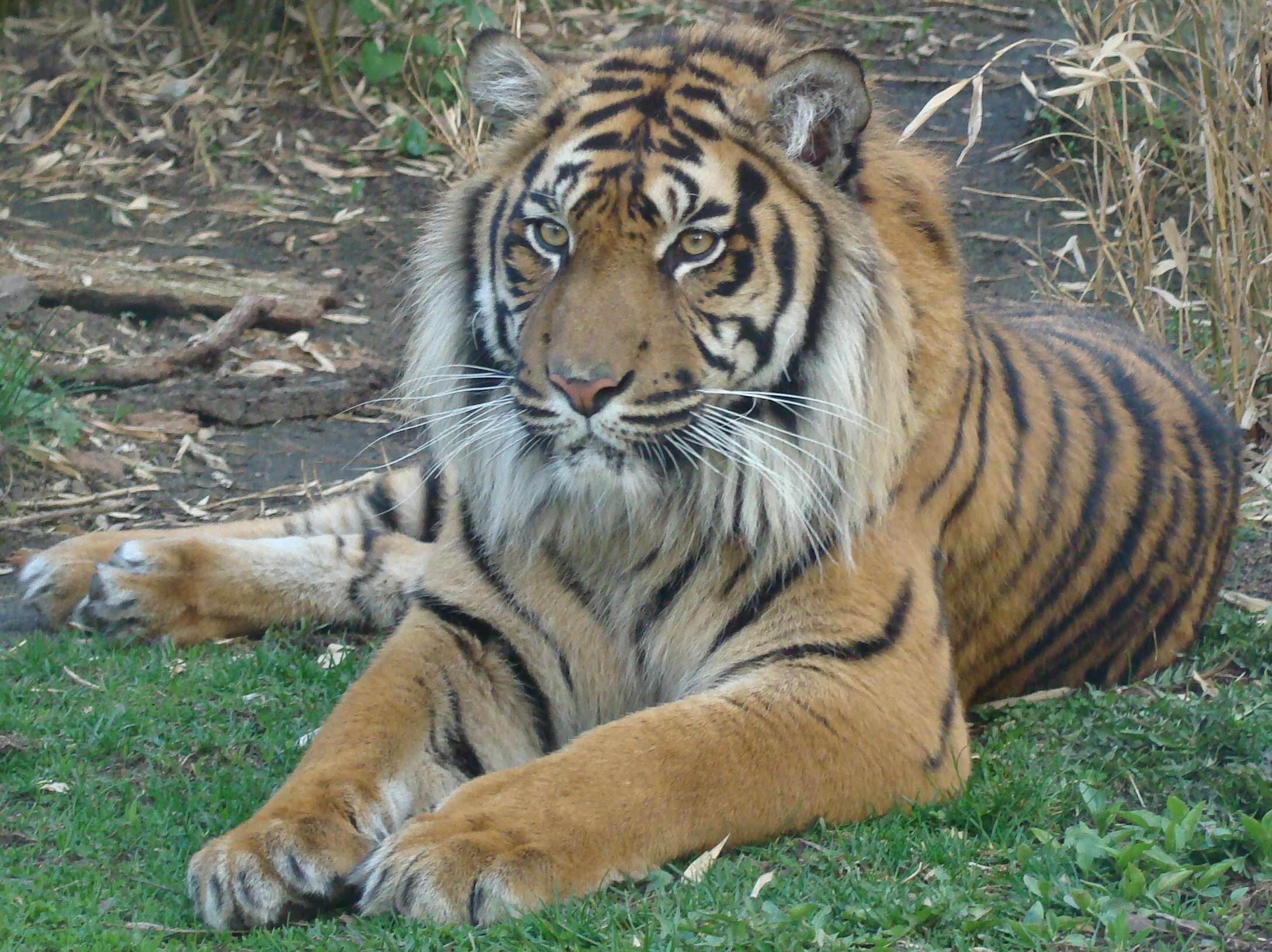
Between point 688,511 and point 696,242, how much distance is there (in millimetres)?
586

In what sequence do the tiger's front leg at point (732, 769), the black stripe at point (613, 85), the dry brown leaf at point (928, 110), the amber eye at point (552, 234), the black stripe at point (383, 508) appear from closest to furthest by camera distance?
the tiger's front leg at point (732, 769), the amber eye at point (552, 234), the black stripe at point (613, 85), the dry brown leaf at point (928, 110), the black stripe at point (383, 508)

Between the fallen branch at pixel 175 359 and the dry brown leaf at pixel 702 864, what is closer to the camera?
the dry brown leaf at pixel 702 864

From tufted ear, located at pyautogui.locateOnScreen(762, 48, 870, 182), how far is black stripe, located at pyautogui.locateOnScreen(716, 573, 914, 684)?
0.93 metres

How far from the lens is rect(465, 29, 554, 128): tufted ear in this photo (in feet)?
11.3

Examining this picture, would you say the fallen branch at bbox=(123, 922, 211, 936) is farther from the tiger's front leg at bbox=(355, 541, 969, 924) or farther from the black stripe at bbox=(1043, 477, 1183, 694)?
the black stripe at bbox=(1043, 477, 1183, 694)

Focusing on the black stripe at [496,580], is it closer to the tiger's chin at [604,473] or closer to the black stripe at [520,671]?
the black stripe at [520,671]

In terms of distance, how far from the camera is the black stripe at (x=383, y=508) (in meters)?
4.84

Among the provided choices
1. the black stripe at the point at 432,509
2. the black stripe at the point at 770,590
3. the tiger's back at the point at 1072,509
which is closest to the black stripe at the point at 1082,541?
the tiger's back at the point at 1072,509

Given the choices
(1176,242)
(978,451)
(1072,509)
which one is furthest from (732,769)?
(1176,242)

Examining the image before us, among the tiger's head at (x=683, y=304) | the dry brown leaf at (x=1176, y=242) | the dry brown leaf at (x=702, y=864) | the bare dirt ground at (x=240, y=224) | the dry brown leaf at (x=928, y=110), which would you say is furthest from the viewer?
the bare dirt ground at (x=240, y=224)

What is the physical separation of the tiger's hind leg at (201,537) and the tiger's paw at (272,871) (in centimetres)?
139

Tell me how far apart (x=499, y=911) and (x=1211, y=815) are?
1.40 meters

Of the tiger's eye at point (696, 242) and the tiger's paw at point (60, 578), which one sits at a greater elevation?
the tiger's eye at point (696, 242)

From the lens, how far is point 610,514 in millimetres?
3359
